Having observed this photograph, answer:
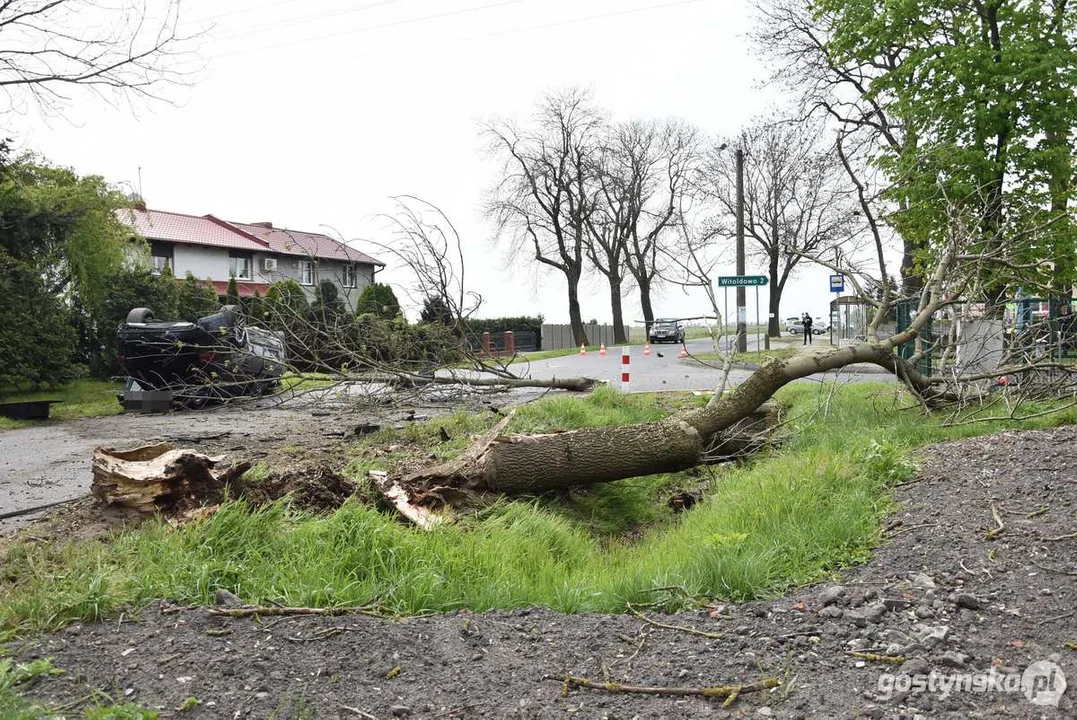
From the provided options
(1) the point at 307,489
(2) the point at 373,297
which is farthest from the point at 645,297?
(1) the point at 307,489

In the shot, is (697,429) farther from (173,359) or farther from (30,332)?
(30,332)

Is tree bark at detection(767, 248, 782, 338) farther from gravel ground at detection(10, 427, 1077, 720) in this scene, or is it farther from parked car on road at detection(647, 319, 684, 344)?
gravel ground at detection(10, 427, 1077, 720)

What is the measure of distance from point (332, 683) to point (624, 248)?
148 feet

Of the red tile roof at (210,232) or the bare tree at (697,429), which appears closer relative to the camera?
the bare tree at (697,429)

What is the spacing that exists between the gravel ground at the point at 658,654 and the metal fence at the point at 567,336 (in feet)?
152

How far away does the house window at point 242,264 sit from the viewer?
45.7 metres

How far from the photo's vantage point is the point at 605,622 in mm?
3494

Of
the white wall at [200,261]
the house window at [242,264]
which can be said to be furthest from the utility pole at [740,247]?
the house window at [242,264]

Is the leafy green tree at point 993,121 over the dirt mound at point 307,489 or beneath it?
over

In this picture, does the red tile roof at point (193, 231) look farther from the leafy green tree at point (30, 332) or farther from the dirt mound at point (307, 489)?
the dirt mound at point (307, 489)

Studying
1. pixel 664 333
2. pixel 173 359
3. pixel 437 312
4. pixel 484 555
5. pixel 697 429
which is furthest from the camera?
pixel 664 333

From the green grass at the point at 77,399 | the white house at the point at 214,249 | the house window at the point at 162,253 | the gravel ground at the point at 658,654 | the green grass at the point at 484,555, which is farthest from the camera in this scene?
the white house at the point at 214,249

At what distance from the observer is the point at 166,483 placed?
15.9ft

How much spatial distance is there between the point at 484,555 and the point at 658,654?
5.12 ft
